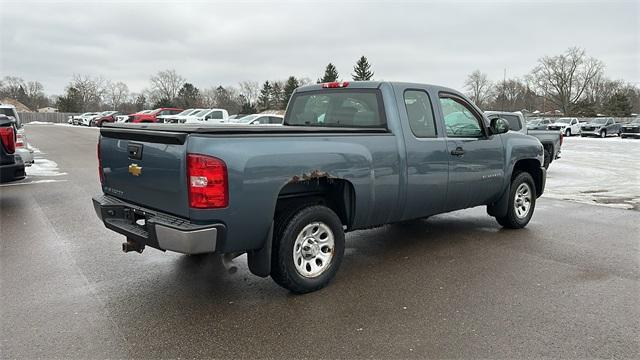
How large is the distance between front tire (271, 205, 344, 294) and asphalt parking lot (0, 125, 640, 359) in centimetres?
18

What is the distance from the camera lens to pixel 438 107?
543 cm

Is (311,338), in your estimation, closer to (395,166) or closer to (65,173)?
(395,166)

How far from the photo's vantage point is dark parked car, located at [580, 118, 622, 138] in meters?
38.4

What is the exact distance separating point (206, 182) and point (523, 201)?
5000mm

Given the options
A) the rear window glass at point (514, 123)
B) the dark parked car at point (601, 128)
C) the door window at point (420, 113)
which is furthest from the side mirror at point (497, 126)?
the dark parked car at point (601, 128)

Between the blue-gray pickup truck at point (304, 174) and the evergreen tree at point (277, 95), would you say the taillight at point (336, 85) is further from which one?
the evergreen tree at point (277, 95)

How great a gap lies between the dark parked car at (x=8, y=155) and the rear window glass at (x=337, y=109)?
441cm

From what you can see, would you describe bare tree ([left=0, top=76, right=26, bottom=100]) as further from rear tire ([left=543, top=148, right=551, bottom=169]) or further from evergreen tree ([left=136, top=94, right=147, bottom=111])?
rear tire ([left=543, top=148, right=551, bottom=169])

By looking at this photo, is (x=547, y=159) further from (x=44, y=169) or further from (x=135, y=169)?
(x=44, y=169)

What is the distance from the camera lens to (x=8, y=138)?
283 inches

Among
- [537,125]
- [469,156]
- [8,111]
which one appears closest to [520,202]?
[469,156]

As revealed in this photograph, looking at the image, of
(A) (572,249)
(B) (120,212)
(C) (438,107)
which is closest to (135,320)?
(B) (120,212)

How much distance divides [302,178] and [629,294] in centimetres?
316

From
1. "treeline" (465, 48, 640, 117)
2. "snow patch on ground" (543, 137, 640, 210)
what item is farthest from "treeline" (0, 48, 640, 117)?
"snow patch on ground" (543, 137, 640, 210)
